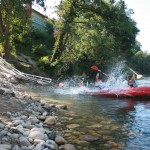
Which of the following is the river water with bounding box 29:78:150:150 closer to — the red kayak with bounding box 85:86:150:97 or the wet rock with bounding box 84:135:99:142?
the wet rock with bounding box 84:135:99:142

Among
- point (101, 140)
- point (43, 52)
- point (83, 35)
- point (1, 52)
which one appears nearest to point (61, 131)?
point (101, 140)

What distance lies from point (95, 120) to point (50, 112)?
183 centimetres

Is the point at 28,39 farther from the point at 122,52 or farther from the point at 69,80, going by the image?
the point at 122,52

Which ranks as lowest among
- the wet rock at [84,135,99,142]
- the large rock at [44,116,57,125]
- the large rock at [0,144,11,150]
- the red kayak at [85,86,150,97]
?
the wet rock at [84,135,99,142]

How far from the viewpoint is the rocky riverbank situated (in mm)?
6293

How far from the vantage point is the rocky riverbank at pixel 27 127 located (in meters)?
6.29

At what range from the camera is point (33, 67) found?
2600 centimetres

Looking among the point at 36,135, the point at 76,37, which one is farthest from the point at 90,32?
the point at 36,135

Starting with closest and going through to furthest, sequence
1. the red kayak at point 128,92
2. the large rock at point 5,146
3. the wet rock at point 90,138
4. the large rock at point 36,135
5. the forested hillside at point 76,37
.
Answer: the large rock at point 5,146, the large rock at point 36,135, the wet rock at point 90,138, the red kayak at point 128,92, the forested hillside at point 76,37

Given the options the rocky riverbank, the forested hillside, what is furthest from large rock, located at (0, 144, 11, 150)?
the forested hillside

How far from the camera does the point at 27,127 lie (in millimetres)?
7691

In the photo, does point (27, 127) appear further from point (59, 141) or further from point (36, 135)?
point (59, 141)

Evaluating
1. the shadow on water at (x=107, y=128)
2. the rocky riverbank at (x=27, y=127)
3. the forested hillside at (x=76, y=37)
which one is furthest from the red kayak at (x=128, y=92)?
the forested hillside at (x=76, y=37)

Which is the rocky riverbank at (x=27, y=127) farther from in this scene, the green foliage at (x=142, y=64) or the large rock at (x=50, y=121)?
the green foliage at (x=142, y=64)
